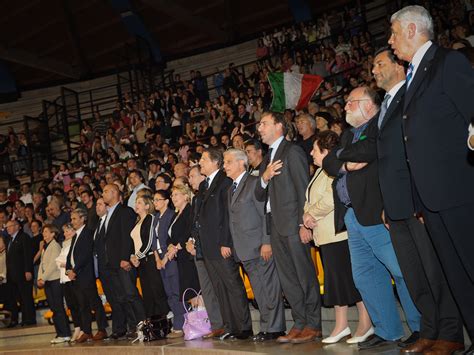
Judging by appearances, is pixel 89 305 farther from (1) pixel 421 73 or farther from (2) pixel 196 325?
(1) pixel 421 73

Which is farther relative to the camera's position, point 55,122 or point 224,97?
point 55,122

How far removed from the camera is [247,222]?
6.02 m

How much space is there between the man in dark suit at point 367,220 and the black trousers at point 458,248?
33.9 inches

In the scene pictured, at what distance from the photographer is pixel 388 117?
13.6ft

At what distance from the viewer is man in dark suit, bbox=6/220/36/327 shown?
397 inches

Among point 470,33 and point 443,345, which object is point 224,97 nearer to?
point 470,33

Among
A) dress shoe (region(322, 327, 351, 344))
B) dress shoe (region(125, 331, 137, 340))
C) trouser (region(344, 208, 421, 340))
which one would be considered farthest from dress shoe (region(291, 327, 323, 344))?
dress shoe (region(125, 331, 137, 340))

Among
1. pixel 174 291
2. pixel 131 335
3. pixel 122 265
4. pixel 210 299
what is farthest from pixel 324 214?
pixel 131 335

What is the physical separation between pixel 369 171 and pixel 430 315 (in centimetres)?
99

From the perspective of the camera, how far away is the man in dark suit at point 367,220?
4.49 meters

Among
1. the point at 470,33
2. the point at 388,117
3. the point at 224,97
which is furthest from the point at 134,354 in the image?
the point at 224,97

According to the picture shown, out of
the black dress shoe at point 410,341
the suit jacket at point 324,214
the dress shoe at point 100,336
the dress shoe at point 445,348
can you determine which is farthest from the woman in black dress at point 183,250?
the dress shoe at point 445,348

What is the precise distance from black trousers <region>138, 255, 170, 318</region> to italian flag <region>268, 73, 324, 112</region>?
3.74 m

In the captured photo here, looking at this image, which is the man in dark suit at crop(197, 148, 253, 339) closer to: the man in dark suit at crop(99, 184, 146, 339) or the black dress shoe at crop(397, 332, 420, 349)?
the man in dark suit at crop(99, 184, 146, 339)
